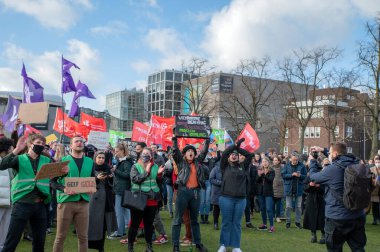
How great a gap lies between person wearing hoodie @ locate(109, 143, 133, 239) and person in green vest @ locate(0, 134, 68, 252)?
2.81 meters

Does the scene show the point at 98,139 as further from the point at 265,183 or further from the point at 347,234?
the point at 347,234

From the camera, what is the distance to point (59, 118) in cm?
1775

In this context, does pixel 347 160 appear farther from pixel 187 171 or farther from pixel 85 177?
pixel 85 177

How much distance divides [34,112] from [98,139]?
2073mm

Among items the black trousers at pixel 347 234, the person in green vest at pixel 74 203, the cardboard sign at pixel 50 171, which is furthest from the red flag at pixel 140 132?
the black trousers at pixel 347 234

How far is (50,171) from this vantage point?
5.88 m

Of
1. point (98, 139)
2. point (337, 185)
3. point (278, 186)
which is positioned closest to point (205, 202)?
point (278, 186)

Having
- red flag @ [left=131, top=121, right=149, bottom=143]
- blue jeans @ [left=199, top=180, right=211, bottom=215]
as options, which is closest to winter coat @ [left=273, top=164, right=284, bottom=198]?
blue jeans @ [left=199, top=180, right=211, bottom=215]

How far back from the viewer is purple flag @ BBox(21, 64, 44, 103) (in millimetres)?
13586

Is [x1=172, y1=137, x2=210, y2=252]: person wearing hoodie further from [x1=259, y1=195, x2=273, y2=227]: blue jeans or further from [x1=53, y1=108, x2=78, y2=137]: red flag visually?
[x1=53, y1=108, x2=78, y2=137]: red flag

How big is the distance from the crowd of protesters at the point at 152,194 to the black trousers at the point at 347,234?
0.01 m

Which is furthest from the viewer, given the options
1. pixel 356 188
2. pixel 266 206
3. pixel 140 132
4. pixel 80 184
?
pixel 140 132

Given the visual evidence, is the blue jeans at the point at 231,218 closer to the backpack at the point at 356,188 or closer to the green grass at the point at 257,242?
the green grass at the point at 257,242

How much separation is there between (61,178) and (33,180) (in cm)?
46
